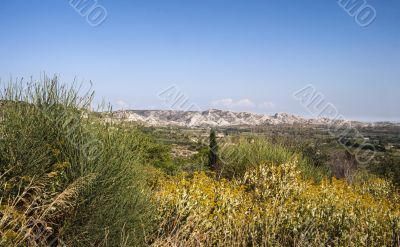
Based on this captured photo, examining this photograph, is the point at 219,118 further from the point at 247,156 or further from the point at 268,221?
the point at 268,221

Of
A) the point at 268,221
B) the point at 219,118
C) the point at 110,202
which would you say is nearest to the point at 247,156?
the point at 268,221

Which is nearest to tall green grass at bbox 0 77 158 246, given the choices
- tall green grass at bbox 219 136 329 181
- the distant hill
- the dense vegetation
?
the dense vegetation

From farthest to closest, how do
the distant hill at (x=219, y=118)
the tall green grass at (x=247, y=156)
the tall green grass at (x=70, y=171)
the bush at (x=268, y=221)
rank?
the distant hill at (x=219, y=118), the tall green grass at (x=247, y=156), the bush at (x=268, y=221), the tall green grass at (x=70, y=171)

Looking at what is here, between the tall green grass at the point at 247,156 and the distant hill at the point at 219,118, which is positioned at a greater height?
the distant hill at the point at 219,118

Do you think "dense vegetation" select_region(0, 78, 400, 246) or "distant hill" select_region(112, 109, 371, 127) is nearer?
"dense vegetation" select_region(0, 78, 400, 246)

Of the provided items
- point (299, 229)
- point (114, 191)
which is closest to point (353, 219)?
point (299, 229)

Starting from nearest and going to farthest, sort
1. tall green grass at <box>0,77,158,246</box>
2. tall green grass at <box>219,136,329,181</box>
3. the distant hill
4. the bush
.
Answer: tall green grass at <box>0,77,158,246</box>, the bush, tall green grass at <box>219,136,329,181</box>, the distant hill

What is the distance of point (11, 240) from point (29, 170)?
1.73 m

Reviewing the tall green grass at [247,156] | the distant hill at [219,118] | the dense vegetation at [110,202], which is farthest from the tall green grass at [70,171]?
the distant hill at [219,118]

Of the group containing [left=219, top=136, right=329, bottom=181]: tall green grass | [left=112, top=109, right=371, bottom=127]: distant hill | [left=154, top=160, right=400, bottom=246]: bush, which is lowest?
[left=154, top=160, right=400, bottom=246]: bush

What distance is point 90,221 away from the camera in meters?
5.29

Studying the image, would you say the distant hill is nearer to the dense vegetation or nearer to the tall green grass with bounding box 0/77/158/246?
the dense vegetation

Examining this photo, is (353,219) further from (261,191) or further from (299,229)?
(261,191)

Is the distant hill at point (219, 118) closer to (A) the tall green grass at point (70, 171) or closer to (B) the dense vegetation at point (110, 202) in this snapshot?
(B) the dense vegetation at point (110, 202)
